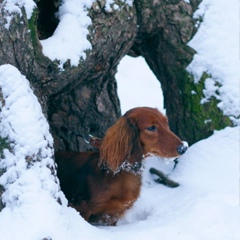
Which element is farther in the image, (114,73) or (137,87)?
(137,87)

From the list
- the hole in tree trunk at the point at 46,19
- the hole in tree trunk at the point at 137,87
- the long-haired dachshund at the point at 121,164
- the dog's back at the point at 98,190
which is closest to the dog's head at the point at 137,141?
the long-haired dachshund at the point at 121,164

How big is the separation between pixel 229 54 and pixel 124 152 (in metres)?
1.83

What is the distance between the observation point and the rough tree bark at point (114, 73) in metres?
4.61

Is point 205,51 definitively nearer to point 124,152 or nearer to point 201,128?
point 201,128

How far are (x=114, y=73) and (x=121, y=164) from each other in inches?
58.1

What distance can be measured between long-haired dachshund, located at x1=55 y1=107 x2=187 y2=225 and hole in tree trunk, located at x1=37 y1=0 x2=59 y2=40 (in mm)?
1119

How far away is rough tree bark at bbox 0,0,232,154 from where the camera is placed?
4613mm

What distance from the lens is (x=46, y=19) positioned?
4.73m

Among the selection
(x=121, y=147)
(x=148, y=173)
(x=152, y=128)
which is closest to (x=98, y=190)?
(x=121, y=147)

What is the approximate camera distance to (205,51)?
5.37 meters

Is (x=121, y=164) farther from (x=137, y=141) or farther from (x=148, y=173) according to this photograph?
(x=148, y=173)

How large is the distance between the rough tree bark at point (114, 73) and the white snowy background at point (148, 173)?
118mm

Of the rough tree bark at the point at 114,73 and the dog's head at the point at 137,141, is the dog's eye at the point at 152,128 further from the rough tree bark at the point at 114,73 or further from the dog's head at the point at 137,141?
the rough tree bark at the point at 114,73

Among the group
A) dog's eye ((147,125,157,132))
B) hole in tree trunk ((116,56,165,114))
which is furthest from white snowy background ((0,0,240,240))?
hole in tree trunk ((116,56,165,114))
